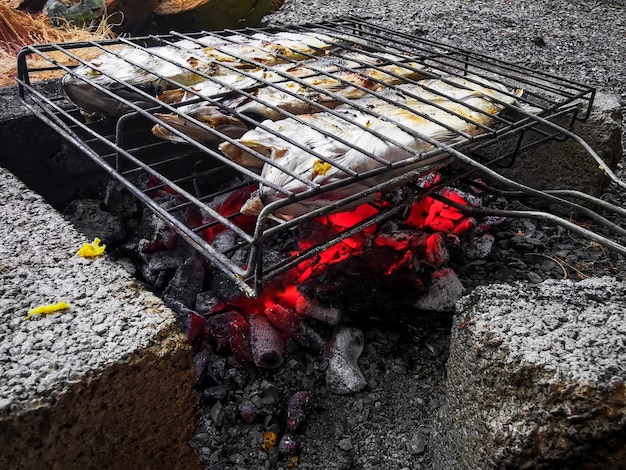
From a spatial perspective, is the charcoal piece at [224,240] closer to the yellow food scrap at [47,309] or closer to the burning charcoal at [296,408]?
the burning charcoal at [296,408]

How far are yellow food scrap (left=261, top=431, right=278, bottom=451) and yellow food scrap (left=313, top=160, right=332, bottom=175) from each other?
3.65ft

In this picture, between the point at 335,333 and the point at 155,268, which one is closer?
the point at 335,333

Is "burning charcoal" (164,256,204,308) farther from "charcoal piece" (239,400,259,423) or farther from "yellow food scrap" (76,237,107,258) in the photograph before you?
"yellow food scrap" (76,237,107,258)


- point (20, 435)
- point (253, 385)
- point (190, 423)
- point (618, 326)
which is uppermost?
point (618, 326)

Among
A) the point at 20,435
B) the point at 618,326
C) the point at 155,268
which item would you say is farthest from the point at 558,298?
the point at 155,268

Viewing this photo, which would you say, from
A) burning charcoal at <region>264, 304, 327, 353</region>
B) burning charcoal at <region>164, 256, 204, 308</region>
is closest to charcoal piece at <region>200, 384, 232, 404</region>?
burning charcoal at <region>264, 304, 327, 353</region>

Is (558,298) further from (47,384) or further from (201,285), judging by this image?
(201,285)

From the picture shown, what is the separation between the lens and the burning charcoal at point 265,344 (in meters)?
2.30

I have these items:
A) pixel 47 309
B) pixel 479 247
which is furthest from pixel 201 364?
pixel 479 247

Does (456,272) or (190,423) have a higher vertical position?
(190,423)

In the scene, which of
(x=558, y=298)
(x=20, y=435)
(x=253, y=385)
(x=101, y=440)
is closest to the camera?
(x=20, y=435)

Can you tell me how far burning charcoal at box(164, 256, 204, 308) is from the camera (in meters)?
2.59

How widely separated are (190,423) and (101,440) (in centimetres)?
27

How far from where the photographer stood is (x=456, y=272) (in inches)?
109
